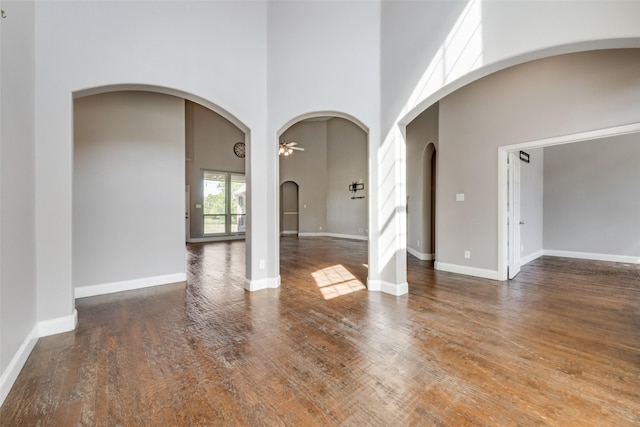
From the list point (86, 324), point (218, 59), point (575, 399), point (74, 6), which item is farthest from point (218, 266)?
point (575, 399)

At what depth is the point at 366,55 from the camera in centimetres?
375

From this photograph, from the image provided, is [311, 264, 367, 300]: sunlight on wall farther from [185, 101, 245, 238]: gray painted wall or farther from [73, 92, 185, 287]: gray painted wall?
[185, 101, 245, 238]: gray painted wall

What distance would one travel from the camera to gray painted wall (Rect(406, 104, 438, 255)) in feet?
19.8

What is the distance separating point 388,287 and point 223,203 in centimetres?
784

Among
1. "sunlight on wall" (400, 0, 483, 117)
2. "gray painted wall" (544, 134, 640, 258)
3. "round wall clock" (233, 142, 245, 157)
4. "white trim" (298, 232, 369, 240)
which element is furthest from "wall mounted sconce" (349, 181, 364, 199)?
"sunlight on wall" (400, 0, 483, 117)

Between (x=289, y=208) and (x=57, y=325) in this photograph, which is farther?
(x=289, y=208)

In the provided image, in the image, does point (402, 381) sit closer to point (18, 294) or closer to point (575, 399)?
point (575, 399)

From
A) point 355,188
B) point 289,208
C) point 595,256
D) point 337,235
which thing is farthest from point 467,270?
point 289,208

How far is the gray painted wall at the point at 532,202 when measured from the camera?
5621 millimetres

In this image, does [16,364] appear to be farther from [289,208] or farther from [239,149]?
[289,208]

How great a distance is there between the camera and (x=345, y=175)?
423 inches

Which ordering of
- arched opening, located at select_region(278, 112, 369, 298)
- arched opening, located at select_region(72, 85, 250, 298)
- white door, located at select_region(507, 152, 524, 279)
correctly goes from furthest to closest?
arched opening, located at select_region(278, 112, 369, 298) < white door, located at select_region(507, 152, 524, 279) < arched opening, located at select_region(72, 85, 250, 298)

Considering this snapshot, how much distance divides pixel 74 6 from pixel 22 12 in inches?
21.8

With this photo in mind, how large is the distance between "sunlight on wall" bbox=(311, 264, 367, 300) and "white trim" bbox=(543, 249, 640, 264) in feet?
17.4
